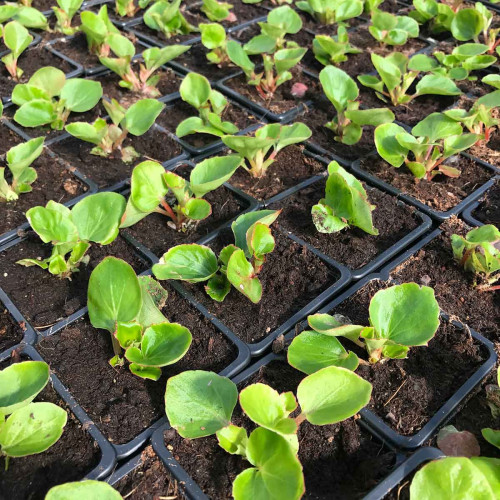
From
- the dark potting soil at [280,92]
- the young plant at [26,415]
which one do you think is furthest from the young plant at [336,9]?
the young plant at [26,415]

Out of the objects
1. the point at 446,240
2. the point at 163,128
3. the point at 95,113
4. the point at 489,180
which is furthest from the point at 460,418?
the point at 95,113

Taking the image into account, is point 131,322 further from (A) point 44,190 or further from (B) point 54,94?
(B) point 54,94

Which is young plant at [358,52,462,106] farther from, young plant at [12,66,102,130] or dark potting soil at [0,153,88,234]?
dark potting soil at [0,153,88,234]

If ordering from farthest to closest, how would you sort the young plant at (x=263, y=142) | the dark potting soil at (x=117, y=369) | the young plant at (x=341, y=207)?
the young plant at (x=263, y=142)
the young plant at (x=341, y=207)
the dark potting soil at (x=117, y=369)

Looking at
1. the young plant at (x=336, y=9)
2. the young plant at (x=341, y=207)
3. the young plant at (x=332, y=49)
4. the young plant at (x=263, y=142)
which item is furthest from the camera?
the young plant at (x=336, y=9)

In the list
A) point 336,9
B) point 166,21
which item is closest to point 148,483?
point 166,21

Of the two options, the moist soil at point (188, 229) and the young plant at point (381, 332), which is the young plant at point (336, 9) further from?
the young plant at point (381, 332)

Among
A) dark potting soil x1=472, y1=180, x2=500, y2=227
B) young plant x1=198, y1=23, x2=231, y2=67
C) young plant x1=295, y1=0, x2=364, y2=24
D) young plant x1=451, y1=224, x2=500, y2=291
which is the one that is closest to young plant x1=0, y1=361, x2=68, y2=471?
young plant x1=451, y1=224, x2=500, y2=291
